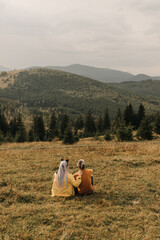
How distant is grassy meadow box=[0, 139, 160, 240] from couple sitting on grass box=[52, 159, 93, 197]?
40cm

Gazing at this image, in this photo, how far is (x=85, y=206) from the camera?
7805 millimetres

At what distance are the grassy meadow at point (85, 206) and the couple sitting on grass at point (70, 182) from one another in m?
0.40

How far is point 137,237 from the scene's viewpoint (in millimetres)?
5797

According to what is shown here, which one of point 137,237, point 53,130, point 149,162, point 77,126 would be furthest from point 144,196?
point 77,126

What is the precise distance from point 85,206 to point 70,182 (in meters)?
1.48

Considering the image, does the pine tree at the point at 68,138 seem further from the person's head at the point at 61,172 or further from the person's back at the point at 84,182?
the person's head at the point at 61,172

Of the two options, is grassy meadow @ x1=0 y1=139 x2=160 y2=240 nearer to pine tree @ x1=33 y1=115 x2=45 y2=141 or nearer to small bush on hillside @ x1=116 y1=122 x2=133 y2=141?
small bush on hillside @ x1=116 y1=122 x2=133 y2=141

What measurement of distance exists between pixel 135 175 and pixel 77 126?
3325 inches

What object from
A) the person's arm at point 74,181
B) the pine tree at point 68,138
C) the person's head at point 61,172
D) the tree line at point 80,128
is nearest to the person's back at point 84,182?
the person's arm at point 74,181


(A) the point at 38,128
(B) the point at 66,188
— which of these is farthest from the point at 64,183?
(A) the point at 38,128

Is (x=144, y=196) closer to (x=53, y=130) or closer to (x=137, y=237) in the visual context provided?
(x=137, y=237)

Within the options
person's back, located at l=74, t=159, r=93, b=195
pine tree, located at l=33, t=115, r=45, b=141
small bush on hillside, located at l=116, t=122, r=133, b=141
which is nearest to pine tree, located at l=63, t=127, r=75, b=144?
small bush on hillside, located at l=116, t=122, r=133, b=141

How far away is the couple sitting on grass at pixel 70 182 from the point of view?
28.3ft

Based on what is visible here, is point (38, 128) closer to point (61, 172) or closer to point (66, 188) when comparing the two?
point (66, 188)
